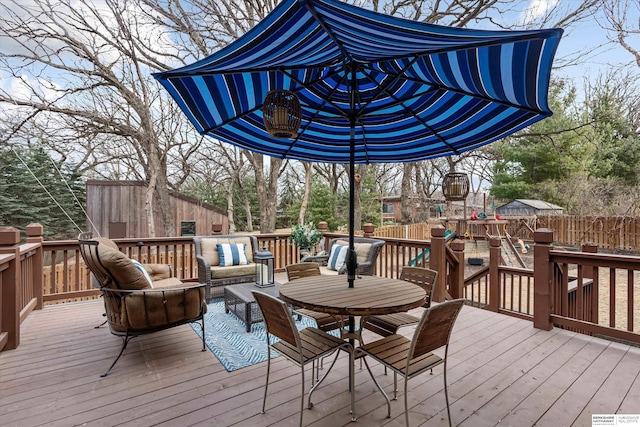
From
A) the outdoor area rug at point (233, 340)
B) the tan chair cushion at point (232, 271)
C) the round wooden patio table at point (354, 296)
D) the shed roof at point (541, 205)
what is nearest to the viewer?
the round wooden patio table at point (354, 296)

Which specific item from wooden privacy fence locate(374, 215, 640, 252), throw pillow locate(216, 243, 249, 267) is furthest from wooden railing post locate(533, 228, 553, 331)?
wooden privacy fence locate(374, 215, 640, 252)

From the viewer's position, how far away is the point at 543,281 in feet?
11.8

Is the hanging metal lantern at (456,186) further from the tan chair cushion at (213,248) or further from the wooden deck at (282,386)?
the tan chair cushion at (213,248)

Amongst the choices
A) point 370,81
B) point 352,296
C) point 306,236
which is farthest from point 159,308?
point 306,236

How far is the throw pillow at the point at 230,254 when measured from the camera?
16.3 ft

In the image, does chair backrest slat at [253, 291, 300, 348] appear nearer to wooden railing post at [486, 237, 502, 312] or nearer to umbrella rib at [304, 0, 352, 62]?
umbrella rib at [304, 0, 352, 62]

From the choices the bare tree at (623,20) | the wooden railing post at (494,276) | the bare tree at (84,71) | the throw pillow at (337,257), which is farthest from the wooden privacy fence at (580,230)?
the bare tree at (84,71)

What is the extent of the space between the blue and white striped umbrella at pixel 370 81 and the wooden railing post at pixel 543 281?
4.25ft

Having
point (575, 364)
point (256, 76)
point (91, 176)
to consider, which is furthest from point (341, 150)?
point (91, 176)

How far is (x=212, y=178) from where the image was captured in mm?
13336

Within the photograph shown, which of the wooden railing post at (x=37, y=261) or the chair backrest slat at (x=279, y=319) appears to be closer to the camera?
the chair backrest slat at (x=279, y=319)

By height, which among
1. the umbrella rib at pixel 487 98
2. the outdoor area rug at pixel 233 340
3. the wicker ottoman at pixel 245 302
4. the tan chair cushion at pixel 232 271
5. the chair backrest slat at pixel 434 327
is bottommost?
the outdoor area rug at pixel 233 340

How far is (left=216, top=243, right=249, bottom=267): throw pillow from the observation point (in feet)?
16.3

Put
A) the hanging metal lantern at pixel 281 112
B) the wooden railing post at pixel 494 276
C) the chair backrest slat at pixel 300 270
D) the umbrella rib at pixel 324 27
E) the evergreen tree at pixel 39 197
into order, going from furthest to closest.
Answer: the evergreen tree at pixel 39 197
the wooden railing post at pixel 494 276
the chair backrest slat at pixel 300 270
the hanging metal lantern at pixel 281 112
the umbrella rib at pixel 324 27
